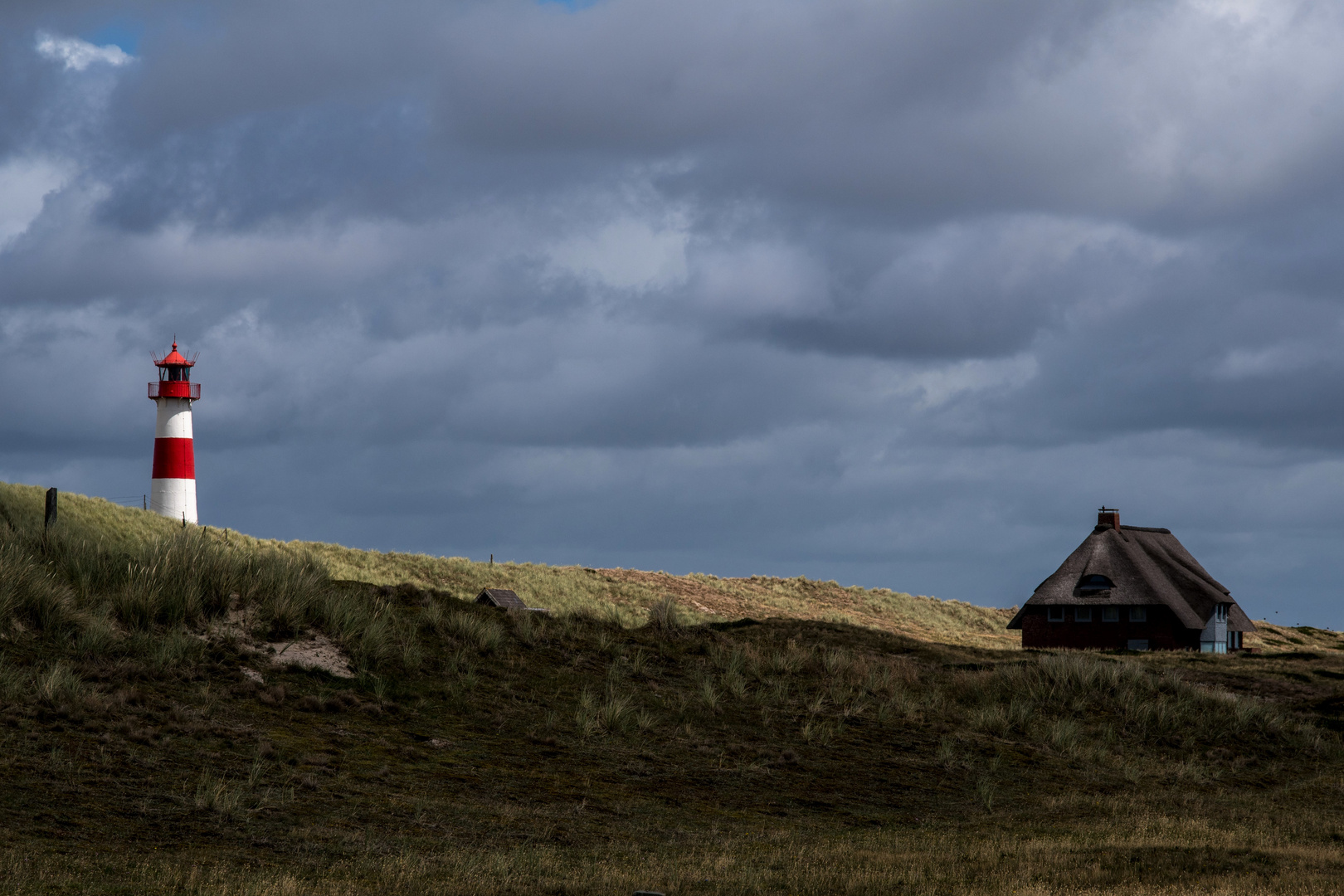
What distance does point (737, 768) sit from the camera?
1995 centimetres

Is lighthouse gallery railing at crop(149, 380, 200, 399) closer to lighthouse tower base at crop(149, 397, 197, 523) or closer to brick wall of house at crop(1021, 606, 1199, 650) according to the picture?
lighthouse tower base at crop(149, 397, 197, 523)

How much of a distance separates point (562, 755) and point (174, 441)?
1881 inches

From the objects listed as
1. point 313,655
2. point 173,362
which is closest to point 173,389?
point 173,362

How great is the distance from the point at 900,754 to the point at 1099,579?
132ft

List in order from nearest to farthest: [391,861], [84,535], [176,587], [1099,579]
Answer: [391,861] → [176,587] → [84,535] → [1099,579]

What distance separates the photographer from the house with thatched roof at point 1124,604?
57562mm

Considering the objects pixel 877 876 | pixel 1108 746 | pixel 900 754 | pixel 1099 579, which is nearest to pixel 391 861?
pixel 877 876

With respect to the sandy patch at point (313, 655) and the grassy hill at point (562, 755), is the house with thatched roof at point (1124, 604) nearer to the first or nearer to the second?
the grassy hill at point (562, 755)

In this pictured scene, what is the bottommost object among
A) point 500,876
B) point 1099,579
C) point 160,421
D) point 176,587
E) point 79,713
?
point 500,876

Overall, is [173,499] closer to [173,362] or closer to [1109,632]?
[173,362]

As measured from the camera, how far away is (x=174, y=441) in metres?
61.0

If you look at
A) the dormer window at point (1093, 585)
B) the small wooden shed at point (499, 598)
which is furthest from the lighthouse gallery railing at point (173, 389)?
the dormer window at point (1093, 585)

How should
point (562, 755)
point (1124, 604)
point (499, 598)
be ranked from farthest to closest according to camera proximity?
point (1124, 604)
point (499, 598)
point (562, 755)

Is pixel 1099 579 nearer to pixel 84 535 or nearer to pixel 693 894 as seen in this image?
pixel 84 535
